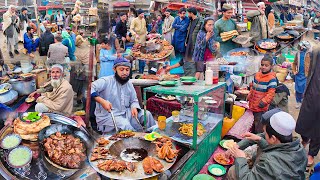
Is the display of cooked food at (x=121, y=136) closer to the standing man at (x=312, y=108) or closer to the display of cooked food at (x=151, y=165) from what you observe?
the display of cooked food at (x=151, y=165)

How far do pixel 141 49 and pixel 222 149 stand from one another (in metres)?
3.52

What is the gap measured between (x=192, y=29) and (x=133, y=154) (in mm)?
3999

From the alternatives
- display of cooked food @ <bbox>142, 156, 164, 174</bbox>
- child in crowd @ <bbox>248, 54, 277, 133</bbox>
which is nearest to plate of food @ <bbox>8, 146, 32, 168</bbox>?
display of cooked food @ <bbox>142, 156, 164, 174</bbox>

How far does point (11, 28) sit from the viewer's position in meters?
5.88

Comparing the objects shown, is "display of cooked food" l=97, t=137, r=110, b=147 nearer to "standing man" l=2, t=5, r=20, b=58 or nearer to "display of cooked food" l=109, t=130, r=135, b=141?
"display of cooked food" l=109, t=130, r=135, b=141

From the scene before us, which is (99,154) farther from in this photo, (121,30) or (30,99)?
(121,30)

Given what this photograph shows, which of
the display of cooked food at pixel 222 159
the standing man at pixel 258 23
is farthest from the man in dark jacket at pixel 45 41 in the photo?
the display of cooked food at pixel 222 159

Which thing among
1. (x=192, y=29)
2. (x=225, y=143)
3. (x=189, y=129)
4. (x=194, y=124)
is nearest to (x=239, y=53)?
(x=192, y=29)

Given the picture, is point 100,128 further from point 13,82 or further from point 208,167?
point 13,82

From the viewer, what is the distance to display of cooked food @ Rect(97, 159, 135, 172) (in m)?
2.22

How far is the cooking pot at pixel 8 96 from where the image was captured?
451 cm

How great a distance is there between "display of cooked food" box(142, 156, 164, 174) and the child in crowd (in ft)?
7.72

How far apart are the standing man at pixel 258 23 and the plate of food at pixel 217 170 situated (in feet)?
A: 14.9

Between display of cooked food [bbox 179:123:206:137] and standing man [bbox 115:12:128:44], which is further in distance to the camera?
standing man [bbox 115:12:128:44]
